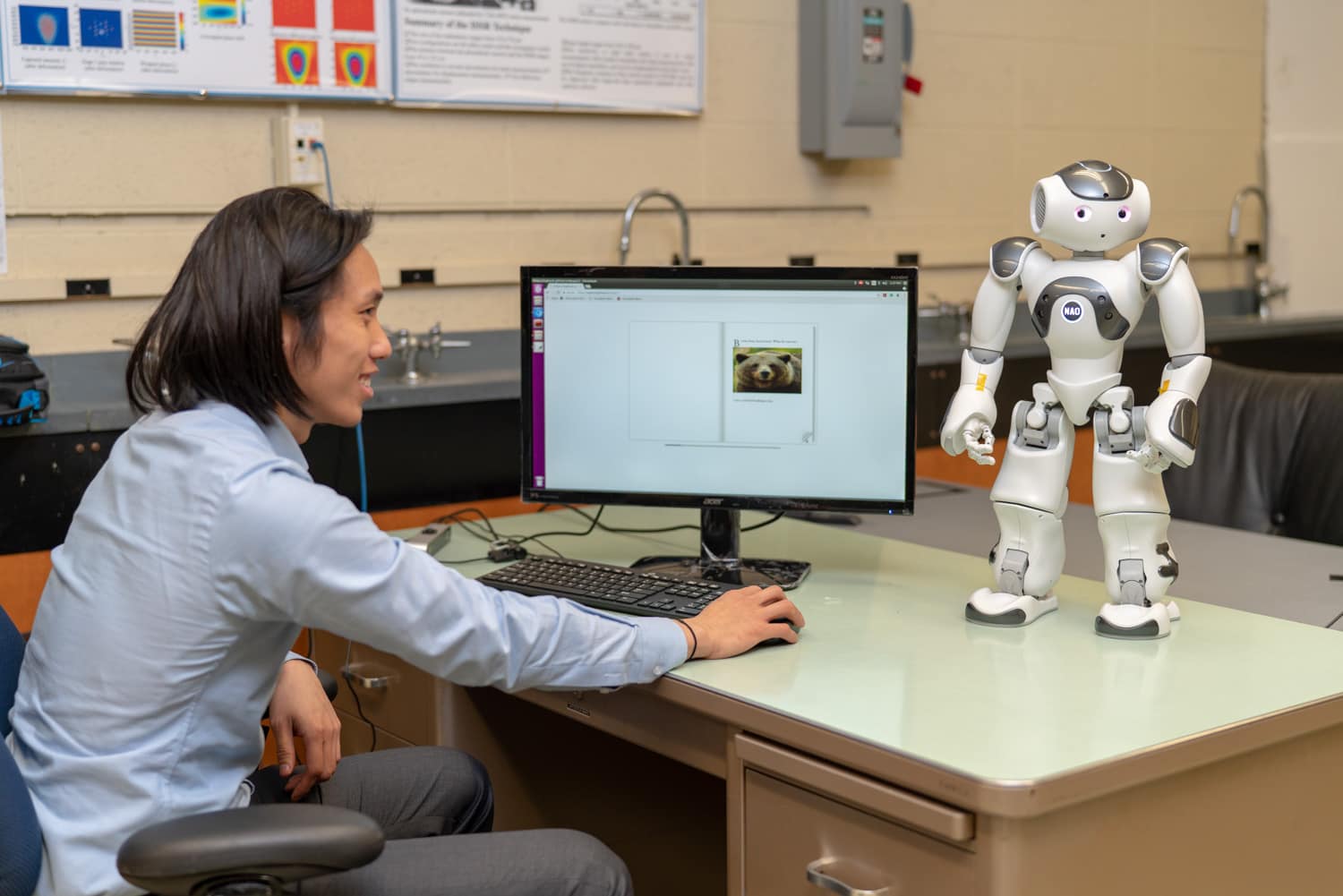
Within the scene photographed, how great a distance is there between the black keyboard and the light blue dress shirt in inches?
14.1

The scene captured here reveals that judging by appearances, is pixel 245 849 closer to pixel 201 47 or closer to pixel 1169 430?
pixel 1169 430

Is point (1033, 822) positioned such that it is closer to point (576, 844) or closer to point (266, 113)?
point (576, 844)

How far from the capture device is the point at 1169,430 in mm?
1513

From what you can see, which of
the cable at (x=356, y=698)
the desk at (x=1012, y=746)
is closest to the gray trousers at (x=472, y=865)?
the desk at (x=1012, y=746)

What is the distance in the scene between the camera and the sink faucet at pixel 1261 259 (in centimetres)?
455

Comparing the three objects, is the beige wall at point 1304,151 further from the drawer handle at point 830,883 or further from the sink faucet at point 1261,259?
the drawer handle at point 830,883

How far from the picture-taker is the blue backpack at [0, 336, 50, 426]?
227cm

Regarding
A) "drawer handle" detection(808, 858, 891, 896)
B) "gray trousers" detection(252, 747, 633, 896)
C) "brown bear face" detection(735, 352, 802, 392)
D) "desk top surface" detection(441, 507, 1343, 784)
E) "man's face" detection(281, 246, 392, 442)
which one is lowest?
"gray trousers" detection(252, 747, 633, 896)

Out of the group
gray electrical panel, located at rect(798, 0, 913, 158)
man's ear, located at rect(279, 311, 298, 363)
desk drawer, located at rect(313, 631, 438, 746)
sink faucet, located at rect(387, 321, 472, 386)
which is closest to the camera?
man's ear, located at rect(279, 311, 298, 363)

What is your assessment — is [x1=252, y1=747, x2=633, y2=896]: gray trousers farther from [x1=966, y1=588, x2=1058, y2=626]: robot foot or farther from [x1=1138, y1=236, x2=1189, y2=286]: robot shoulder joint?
[x1=1138, y1=236, x2=1189, y2=286]: robot shoulder joint

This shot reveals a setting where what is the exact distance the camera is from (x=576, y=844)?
4.61ft

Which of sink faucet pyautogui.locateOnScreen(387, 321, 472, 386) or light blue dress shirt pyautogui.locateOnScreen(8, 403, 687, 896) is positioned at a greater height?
sink faucet pyautogui.locateOnScreen(387, 321, 472, 386)

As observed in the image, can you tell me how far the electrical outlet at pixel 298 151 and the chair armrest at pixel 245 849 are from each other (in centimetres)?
192

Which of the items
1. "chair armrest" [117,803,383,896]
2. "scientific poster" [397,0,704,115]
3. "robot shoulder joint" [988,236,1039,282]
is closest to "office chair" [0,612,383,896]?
"chair armrest" [117,803,383,896]
